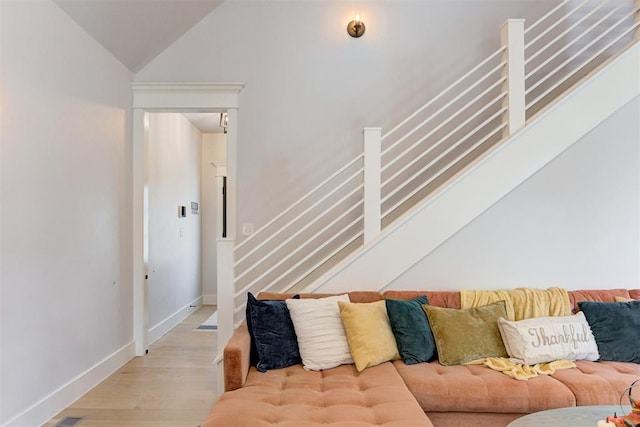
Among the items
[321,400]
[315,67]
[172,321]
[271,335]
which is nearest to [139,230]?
[172,321]

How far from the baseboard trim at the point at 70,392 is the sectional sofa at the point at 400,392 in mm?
1329

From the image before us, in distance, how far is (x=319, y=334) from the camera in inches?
102

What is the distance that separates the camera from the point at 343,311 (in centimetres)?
265

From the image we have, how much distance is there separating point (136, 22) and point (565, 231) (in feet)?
12.2

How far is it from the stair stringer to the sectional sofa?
0.73 meters

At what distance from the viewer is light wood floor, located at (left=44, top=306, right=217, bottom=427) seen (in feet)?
9.14

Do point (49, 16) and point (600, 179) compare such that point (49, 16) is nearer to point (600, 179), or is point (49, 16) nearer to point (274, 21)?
point (274, 21)

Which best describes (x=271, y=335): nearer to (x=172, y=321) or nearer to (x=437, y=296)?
(x=437, y=296)

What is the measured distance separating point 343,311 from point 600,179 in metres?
2.15

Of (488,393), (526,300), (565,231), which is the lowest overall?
(488,393)

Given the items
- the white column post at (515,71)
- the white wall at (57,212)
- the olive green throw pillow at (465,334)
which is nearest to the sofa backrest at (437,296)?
the olive green throw pillow at (465,334)

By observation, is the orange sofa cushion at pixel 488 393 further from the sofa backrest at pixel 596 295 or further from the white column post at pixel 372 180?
the white column post at pixel 372 180

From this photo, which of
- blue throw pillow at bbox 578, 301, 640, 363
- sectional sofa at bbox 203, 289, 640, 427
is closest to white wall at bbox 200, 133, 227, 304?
sectional sofa at bbox 203, 289, 640, 427

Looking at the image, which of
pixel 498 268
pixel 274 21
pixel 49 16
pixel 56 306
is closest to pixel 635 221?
pixel 498 268
